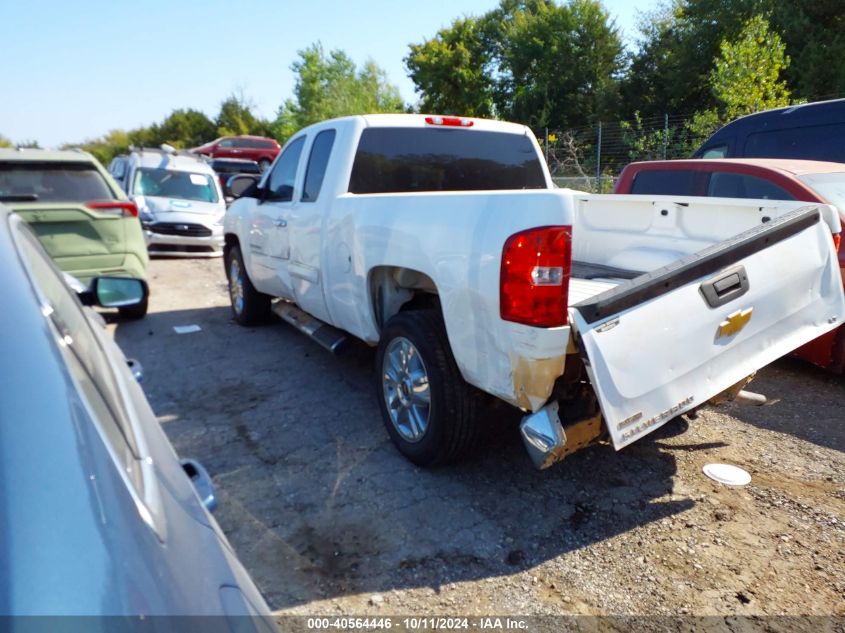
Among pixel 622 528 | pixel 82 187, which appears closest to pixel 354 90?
pixel 82 187

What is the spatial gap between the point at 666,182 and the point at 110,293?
17.1 ft

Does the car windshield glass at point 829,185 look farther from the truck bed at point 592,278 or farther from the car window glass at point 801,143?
the car window glass at point 801,143

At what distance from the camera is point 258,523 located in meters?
3.14

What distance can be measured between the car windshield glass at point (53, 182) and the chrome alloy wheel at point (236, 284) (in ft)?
4.90

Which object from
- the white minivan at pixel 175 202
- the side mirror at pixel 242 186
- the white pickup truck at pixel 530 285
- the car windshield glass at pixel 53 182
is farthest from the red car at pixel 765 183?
the white minivan at pixel 175 202

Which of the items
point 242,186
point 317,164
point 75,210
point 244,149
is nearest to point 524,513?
point 317,164

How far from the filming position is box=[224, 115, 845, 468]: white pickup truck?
8.72 ft

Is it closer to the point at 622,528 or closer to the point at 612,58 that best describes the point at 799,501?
the point at 622,528

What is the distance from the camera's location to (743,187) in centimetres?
530

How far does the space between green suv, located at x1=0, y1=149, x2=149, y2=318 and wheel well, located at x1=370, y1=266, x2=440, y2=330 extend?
142 inches

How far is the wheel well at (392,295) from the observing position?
12.8 feet

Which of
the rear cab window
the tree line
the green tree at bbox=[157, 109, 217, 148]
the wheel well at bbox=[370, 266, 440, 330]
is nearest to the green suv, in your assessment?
the rear cab window

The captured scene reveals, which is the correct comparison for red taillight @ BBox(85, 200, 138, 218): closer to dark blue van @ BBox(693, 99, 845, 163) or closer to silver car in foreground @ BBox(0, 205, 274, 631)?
silver car in foreground @ BBox(0, 205, 274, 631)

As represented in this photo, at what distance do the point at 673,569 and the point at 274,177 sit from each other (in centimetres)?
481
